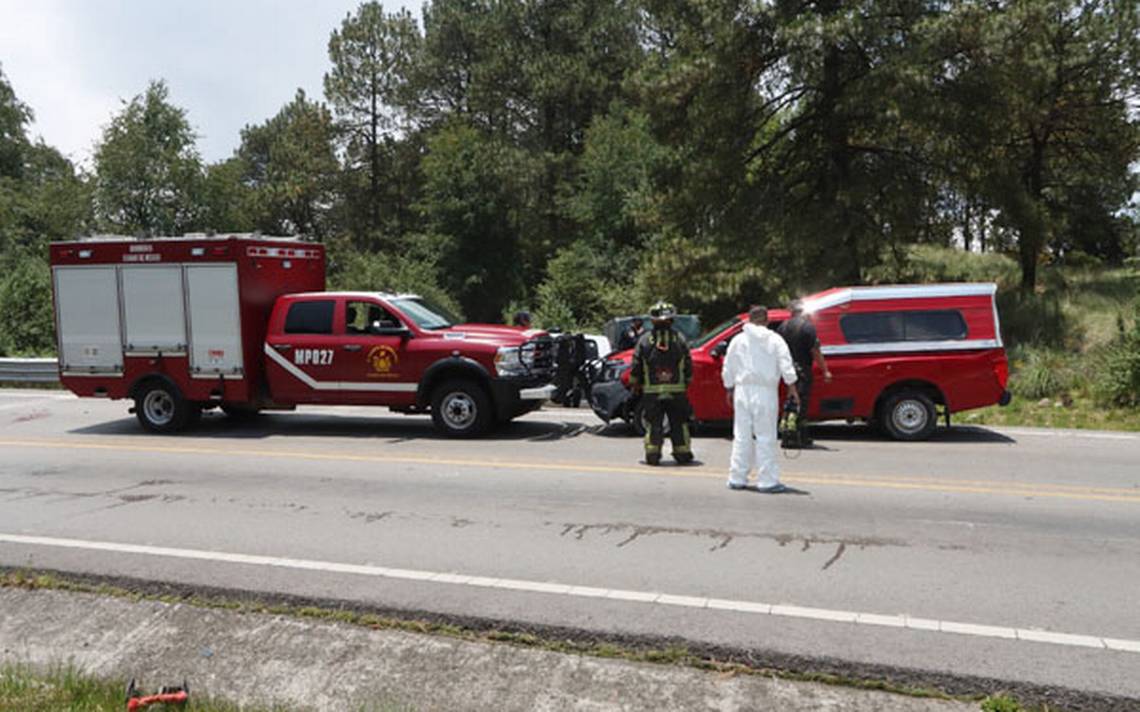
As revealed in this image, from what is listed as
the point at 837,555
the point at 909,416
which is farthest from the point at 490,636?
the point at 909,416

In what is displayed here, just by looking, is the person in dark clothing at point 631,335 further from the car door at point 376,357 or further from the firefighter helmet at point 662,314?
the firefighter helmet at point 662,314

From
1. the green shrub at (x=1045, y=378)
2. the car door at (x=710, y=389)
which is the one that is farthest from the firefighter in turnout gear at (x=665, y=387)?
the green shrub at (x=1045, y=378)

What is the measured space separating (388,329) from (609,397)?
3.25m

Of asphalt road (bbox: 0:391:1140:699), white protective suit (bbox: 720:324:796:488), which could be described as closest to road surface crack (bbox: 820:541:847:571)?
asphalt road (bbox: 0:391:1140:699)

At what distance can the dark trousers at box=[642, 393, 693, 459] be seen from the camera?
9672 mm

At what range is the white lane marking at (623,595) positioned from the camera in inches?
189

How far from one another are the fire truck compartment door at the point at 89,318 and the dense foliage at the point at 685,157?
10.5 metres

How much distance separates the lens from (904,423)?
11531 millimetres

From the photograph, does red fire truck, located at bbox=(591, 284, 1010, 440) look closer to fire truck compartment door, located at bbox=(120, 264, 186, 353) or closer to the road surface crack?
the road surface crack

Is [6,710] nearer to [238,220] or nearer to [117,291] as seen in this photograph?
[117,291]

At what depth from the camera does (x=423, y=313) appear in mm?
12797

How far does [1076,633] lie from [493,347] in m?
8.15

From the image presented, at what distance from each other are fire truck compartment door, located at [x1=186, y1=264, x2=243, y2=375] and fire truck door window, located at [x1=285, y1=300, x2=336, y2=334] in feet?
2.34

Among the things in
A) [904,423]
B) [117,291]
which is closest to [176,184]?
[117,291]
